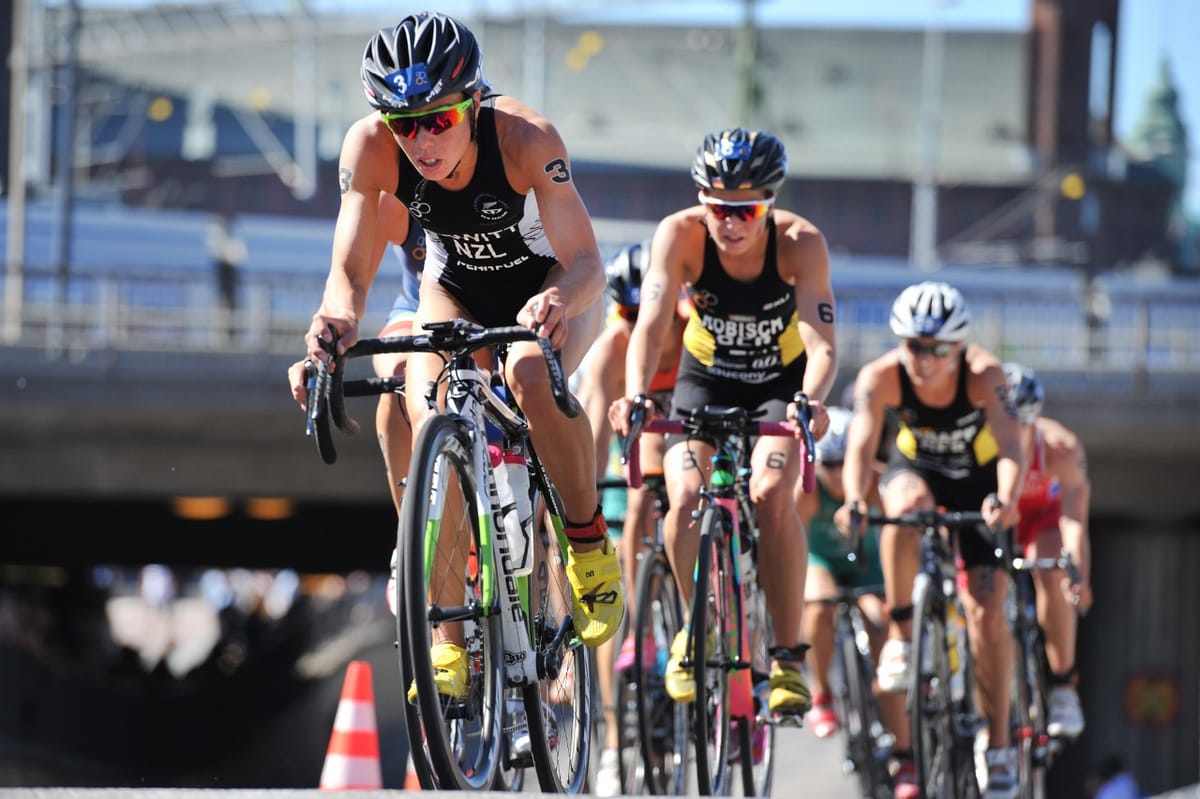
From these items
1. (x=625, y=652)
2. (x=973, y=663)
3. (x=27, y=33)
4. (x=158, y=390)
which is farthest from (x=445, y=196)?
(x=27, y=33)

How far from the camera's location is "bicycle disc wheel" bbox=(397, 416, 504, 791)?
494 centimetres

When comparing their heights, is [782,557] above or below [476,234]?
below

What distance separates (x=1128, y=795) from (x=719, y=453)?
8.16m

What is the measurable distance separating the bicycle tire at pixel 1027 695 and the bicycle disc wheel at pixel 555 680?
15.6ft

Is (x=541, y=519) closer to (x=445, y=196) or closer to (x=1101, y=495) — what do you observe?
(x=445, y=196)

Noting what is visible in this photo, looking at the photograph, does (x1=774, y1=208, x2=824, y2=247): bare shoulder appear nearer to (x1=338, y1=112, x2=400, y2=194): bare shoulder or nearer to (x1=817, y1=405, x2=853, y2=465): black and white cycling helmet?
(x1=338, y1=112, x2=400, y2=194): bare shoulder

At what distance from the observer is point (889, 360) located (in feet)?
32.5

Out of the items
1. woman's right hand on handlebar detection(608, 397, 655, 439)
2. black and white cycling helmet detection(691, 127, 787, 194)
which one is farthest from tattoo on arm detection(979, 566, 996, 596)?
woman's right hand on handlebar detection(608, 397, 655, 439)

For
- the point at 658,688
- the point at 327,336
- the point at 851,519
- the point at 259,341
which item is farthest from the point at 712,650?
the point at 259,341

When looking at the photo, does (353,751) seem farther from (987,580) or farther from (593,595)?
(987,580)

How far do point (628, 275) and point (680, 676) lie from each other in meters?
2.60

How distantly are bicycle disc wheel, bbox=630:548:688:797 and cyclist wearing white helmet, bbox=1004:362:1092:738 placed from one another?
134 inches

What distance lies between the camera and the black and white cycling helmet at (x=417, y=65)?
18.1 ft

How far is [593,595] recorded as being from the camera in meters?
6.20
